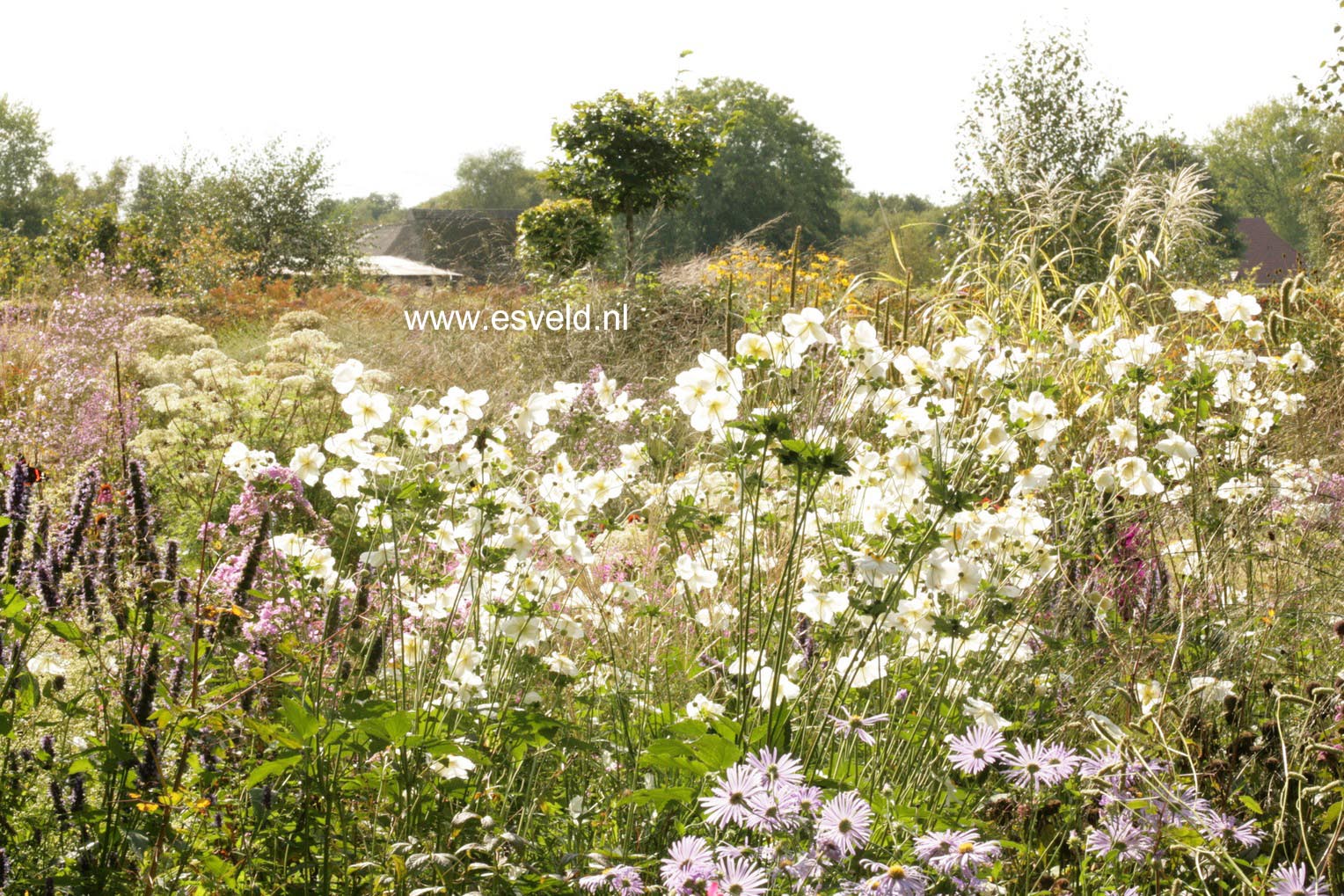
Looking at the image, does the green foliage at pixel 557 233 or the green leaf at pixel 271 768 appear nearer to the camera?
the green leaf at pixel 271 768

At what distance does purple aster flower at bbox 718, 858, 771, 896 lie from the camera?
122 centimetres

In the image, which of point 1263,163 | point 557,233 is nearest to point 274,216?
point 557,233

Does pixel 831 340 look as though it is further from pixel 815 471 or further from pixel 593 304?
pixel 593 304

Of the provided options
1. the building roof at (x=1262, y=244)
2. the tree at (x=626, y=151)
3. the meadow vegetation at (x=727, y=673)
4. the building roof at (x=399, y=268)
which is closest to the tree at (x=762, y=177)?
the building roof at (x=399, y=268)

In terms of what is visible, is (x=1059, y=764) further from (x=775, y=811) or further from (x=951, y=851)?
(x=775, y=811)

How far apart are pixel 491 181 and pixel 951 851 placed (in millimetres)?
64967

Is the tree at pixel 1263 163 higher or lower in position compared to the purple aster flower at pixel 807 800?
higher

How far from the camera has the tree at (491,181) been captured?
6238cm

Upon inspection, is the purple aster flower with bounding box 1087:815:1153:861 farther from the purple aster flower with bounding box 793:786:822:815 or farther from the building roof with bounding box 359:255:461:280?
the building roof with bounding box 359:255:461:280

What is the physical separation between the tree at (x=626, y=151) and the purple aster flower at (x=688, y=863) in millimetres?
12764

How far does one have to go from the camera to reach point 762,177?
144ft

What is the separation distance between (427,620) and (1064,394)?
128 inches

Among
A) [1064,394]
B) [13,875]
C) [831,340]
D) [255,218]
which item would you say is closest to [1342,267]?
[1064,394]

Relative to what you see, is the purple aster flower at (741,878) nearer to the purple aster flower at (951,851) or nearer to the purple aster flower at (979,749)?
the purple aster flower at (951,851)
